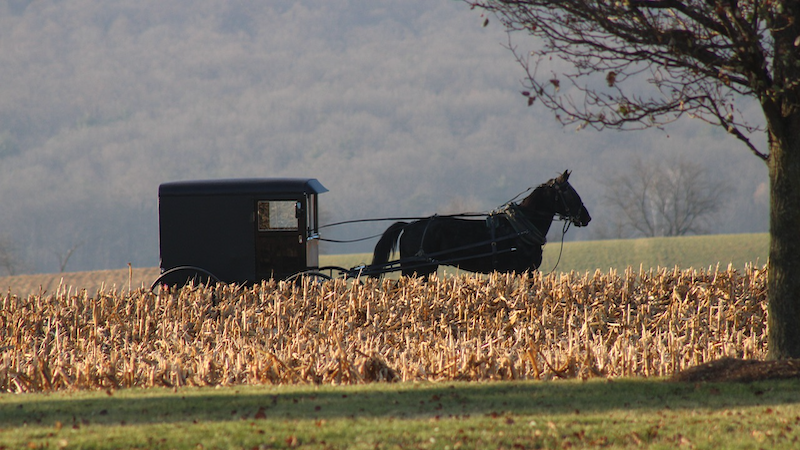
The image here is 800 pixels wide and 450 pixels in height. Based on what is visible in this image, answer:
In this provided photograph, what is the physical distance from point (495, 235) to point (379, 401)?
308 inches

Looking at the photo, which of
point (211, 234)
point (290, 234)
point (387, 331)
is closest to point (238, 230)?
point (211, 234)

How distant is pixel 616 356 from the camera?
871cm

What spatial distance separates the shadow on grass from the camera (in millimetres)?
6652

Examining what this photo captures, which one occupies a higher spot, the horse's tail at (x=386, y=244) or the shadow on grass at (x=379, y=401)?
the horse's tail at (x=386, y=244)

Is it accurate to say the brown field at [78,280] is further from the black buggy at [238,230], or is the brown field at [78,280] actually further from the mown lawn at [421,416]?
the mown lawn at [421,416]

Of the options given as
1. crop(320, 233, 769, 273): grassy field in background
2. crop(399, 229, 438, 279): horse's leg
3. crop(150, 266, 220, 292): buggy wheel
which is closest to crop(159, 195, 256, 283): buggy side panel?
crop(150, 266, 220, 292): buggy wheel

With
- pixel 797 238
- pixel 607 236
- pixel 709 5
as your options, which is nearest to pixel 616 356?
pixel 797 238

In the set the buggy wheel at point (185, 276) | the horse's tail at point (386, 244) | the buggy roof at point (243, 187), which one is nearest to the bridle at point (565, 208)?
the horse's tail at point (386, 244)

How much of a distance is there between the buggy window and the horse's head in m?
4.65

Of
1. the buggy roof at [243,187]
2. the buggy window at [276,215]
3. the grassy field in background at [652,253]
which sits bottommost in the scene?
the grassy field in background at [652,253]

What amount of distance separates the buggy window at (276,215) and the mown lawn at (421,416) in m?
6.45

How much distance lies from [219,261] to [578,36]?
8.10 meters

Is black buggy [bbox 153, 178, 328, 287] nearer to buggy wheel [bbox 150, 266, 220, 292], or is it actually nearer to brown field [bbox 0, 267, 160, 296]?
buggy wheel [bbox 150, 266, 220, 292]

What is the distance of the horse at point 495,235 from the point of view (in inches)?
566
